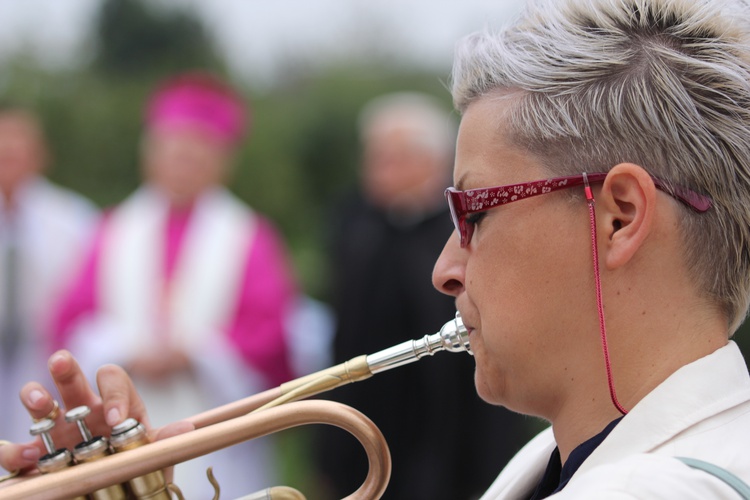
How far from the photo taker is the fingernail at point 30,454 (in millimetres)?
1888

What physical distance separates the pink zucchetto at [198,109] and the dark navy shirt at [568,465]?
330 cm

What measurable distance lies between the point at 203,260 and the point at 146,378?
599 mm

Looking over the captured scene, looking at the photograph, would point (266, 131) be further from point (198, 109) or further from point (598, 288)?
point (598, 288)

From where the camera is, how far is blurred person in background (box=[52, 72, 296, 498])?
4.23 metres

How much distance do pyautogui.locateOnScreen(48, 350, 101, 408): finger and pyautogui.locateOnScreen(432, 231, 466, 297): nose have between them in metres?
0.74

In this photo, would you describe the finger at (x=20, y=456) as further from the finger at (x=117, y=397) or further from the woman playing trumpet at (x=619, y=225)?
the woman playing trumpet at (x=619, y=225)

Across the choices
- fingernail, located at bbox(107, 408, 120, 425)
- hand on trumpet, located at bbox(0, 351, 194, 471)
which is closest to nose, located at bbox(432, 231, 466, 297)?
hand on trumpet, located at bbox(0, 351, 194, 471)

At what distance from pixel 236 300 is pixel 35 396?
2.57 meters

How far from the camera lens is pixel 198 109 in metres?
4.74

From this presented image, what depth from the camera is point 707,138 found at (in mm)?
1496

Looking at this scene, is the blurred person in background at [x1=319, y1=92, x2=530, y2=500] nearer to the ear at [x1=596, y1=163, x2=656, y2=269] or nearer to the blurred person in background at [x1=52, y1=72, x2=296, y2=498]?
the blurred person in background at [x1=52, y1=72, x2=296, y2=498]

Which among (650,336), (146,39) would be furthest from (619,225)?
(146,39)

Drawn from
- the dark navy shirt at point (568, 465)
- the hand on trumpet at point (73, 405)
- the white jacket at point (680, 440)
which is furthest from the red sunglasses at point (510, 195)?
the hand on trumpet at point (73, 405)

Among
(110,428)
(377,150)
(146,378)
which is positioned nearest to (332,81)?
(377,150)
